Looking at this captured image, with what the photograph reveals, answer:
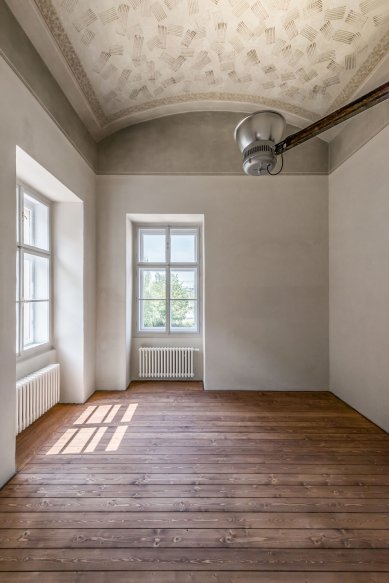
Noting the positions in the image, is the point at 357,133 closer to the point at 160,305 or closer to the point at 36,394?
the point at 160,305

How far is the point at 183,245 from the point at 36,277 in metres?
2.19

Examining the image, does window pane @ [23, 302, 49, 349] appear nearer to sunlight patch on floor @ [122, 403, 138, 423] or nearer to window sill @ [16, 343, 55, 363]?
window sill @ [16, 343, 55, 363]

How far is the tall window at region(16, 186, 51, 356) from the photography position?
3057mm

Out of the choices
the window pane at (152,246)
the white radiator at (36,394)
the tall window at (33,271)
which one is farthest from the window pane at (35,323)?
the window pane at (152,246)

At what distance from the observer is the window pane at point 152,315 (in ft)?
15.3

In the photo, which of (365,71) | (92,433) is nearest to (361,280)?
(365,71)

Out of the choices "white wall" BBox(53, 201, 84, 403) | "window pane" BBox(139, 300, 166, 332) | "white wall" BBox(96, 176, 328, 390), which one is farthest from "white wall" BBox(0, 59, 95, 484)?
"window pane" BBox(139, 300, 166, 332)

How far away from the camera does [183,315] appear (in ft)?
15.3

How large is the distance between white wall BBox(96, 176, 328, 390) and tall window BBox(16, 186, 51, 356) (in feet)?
2.49

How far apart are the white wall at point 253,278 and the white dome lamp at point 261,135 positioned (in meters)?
1.73

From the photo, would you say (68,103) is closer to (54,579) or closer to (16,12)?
(16,12)

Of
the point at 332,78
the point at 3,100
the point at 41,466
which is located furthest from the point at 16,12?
the point at 41,466

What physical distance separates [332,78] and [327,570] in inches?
165

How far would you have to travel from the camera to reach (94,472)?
2.26 m
